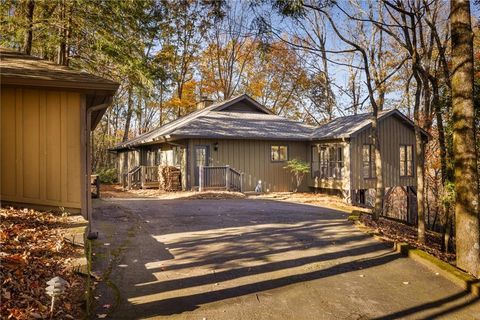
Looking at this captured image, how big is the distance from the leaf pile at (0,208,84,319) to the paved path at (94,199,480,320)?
0.38 meters

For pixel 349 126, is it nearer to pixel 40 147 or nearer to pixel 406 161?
pixel 406 161

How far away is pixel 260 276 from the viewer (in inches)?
208

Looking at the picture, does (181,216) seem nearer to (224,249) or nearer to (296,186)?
(224,249)

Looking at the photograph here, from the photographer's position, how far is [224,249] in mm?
6672

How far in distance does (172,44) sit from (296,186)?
54.7 feet

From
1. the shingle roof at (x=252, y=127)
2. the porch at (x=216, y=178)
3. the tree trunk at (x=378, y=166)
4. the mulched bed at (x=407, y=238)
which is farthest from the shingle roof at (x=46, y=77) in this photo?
the porch at (x=216, y=178)

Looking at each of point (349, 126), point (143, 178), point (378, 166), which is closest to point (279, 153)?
point (349, 126)

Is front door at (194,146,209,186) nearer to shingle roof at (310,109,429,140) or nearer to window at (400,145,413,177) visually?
shingle roof at (310,109,429,140)

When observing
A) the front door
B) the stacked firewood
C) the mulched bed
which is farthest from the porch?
the mulched bed

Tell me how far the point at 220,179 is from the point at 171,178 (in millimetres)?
2367

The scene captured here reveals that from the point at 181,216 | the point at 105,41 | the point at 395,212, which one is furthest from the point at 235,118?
the point at 395,212

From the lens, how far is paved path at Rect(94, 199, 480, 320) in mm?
4250

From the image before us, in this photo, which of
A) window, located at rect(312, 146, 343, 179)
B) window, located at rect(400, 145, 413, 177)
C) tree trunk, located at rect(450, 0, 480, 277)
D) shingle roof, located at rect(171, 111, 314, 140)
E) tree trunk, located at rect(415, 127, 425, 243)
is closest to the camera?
tree trunk, located at rect(450, 0, 480, 277)

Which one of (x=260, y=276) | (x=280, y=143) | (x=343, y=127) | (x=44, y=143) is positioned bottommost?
(x=260, y=276)
